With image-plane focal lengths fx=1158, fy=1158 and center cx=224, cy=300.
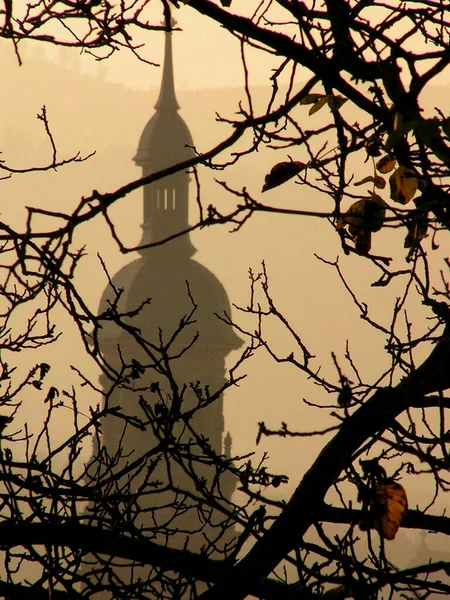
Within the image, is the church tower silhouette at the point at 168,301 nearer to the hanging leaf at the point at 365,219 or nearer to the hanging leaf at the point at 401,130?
the hanging leaf at the point at 365,219

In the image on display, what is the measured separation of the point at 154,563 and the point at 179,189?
167ft

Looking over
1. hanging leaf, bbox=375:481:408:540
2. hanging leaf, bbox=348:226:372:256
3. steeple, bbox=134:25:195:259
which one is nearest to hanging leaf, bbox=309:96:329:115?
hanging leaf, bbox=348:226:372:256

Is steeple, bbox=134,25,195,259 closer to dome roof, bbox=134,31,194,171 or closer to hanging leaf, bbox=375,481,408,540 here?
dome roof, bbox=134,31,194,171

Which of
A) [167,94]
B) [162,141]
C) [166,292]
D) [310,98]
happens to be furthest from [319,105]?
[167,94]

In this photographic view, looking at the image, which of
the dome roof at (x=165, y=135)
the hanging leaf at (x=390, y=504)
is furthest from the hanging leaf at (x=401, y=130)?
the dome roof at (x=165, y=135)

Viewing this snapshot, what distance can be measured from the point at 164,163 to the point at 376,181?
51.2 meters

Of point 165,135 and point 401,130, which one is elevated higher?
point 165,135

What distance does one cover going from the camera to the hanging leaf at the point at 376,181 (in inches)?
154

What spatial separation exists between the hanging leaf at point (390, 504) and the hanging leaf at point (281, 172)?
1075 millimetres

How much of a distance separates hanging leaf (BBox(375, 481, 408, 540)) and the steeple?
49.8m

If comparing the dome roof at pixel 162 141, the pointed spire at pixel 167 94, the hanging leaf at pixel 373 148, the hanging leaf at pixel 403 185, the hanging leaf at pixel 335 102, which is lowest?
the hanging leaf at pixel 403 185

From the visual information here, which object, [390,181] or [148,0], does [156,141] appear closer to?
[148,0]

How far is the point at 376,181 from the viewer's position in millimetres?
3943

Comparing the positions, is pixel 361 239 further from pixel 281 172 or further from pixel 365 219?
pixel 281 172
